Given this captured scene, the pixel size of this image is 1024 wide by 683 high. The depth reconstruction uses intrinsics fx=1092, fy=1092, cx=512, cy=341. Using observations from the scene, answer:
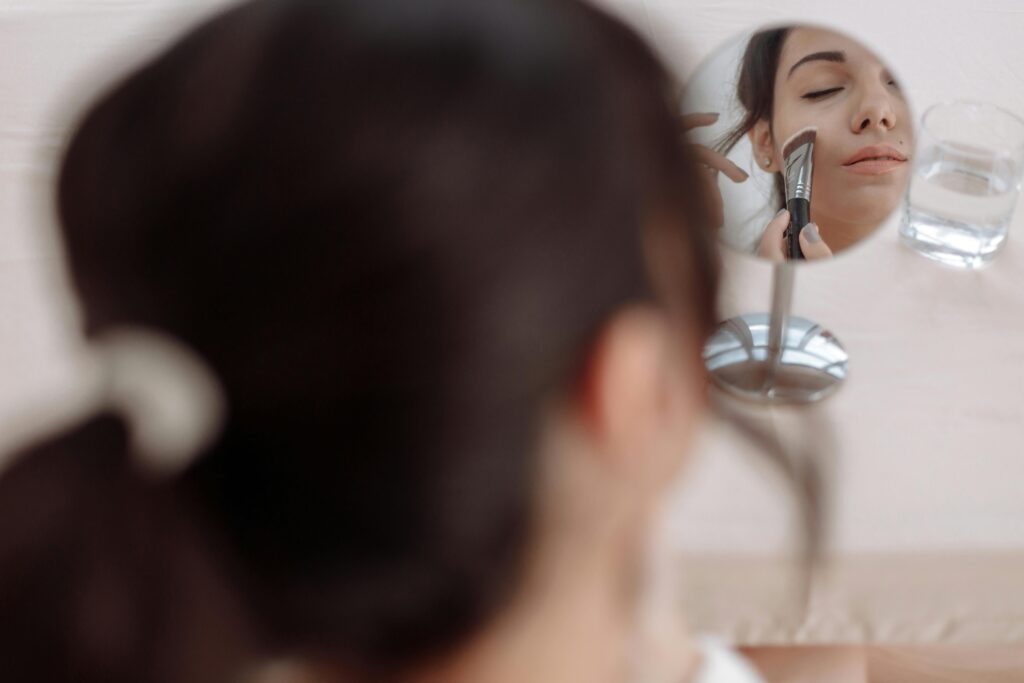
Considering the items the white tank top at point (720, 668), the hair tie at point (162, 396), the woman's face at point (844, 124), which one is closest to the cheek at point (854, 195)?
the woman's face at point (844, 124)

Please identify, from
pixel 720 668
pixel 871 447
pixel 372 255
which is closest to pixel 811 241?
pixel 871 447

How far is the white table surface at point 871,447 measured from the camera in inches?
24.2

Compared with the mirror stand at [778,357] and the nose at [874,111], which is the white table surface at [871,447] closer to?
the mirror stand at [778,357]

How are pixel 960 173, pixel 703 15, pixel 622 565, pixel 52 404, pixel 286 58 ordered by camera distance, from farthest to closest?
pixel 703 15, pixel 960 173, pixel 52 404, pixel 622 565, pixel 286 58

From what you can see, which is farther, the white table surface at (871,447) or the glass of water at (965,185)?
the glass of water at (965,185)

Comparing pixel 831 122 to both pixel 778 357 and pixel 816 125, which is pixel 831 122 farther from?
pixel 778 357

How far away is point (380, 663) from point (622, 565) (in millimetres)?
102

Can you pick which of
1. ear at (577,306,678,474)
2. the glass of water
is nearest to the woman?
the glass of water

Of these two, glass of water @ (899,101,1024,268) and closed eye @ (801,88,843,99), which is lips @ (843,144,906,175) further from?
glass of water @ (899,101,1024,268)

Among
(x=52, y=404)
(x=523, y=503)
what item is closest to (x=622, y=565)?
(x=523, y=503)

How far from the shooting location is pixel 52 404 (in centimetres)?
66

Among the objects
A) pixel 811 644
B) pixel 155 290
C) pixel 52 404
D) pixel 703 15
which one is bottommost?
pixel 811 644

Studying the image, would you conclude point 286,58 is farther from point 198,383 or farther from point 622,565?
point 622,565

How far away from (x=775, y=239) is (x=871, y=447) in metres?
0.14
